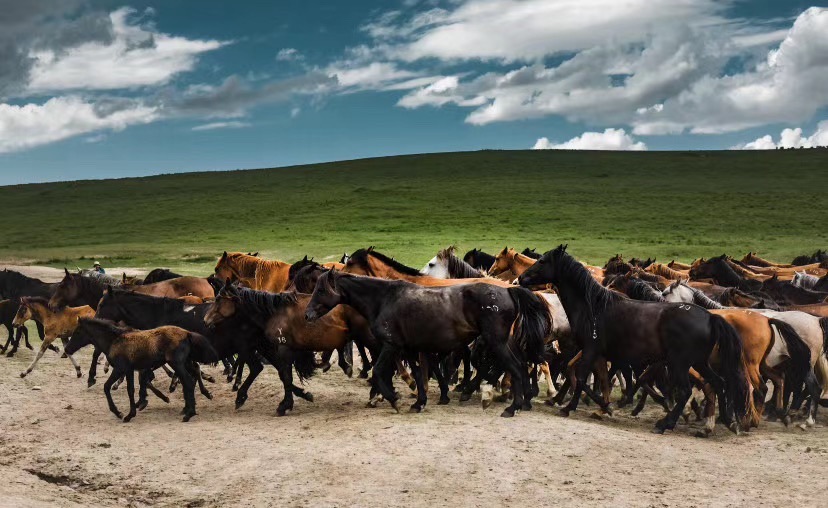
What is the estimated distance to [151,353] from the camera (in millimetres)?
10742

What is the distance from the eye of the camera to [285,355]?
36.4ft

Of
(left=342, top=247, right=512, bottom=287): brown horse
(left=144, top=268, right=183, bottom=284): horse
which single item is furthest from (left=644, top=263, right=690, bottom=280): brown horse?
(left=144, top=268, right=183, bottom=284): horse

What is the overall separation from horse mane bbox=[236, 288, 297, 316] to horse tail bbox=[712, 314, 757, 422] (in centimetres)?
551

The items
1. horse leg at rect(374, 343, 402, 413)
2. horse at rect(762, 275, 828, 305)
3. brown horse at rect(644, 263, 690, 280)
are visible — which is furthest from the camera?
brown horse at rect(644, 263, 690, 280)

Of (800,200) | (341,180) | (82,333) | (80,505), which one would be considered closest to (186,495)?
(80,505)

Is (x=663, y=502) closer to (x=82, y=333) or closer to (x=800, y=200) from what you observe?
(x=82, y=333)

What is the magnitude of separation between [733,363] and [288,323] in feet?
18.7

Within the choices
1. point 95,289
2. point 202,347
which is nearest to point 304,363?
point 202,347

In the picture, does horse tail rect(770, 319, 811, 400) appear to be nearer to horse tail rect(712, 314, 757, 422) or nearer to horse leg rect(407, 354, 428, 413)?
horse tail rect(712, 314, 757, 422)

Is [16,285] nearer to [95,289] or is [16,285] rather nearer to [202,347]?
[95,289]

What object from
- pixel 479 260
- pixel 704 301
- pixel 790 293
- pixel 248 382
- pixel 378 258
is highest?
pixel 378 258

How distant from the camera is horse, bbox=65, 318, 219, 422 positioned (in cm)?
1062

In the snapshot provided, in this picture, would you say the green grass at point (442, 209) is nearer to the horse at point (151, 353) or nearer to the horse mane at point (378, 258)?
the horse mane at point (378, 258)

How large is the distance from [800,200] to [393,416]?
51.3 metres
